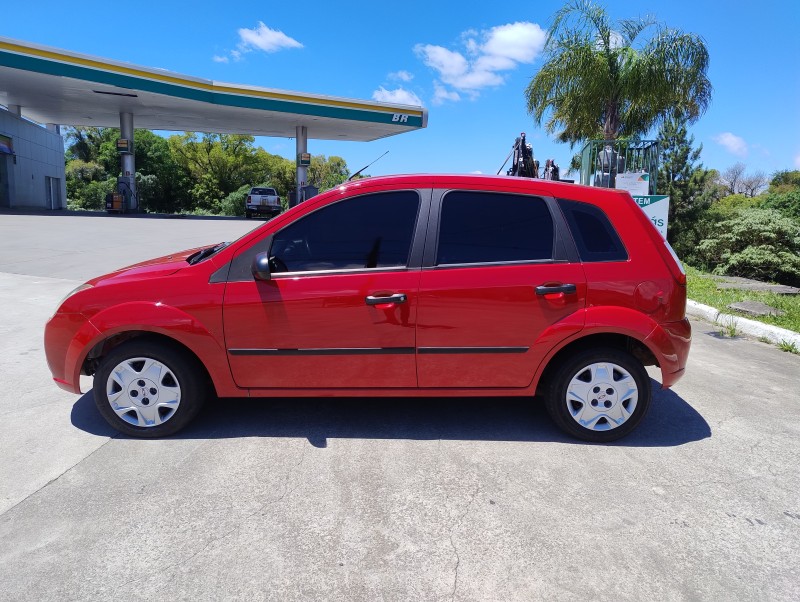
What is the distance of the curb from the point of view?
258 inches

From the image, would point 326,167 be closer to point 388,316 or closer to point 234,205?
point 234,205

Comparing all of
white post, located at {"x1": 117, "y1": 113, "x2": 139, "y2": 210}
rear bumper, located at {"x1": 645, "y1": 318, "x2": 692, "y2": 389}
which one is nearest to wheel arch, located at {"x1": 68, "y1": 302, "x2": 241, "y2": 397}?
rear bumper, located at {"x1": 645, "y1": 318, "x2": 692, "y2": 389}

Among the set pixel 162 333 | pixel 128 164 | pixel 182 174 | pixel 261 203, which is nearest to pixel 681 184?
pixel 162 333

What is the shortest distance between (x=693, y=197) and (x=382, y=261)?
57.4 feet

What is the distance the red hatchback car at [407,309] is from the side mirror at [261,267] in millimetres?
14

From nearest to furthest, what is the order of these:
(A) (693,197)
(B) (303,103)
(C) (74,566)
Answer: (C) (74,566), (A) (693,197), (B) (303,103)

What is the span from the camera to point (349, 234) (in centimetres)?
382

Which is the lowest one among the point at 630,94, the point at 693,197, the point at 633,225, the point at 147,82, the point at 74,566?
the point at 74,566

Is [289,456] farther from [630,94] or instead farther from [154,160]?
[154,160]

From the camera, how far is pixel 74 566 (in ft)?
8.47

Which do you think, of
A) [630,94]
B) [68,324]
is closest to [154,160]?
[630,94]

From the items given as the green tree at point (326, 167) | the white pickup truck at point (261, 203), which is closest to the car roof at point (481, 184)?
the white pickup truck at point (261, 203)

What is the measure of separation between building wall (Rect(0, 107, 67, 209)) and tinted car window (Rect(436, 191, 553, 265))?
3167 centimetres

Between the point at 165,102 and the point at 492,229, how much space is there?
1147 inches
